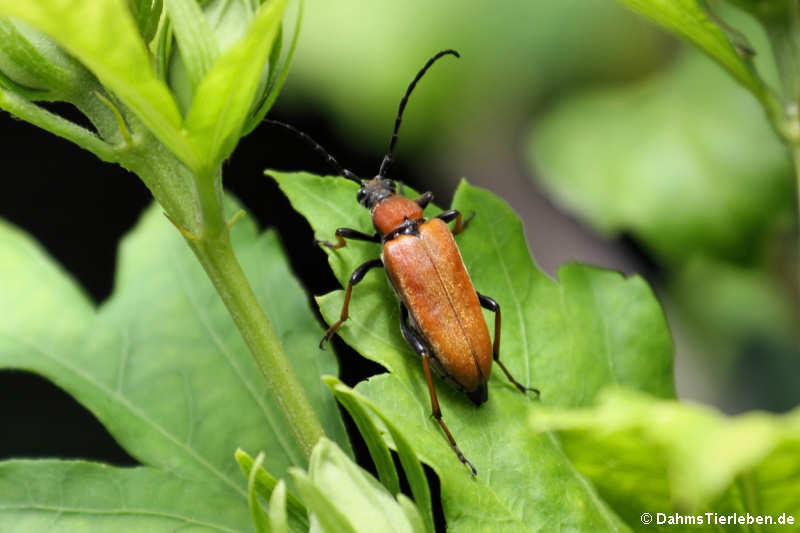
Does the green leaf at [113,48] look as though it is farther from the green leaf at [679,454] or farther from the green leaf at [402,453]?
the green leaf at [679,454]

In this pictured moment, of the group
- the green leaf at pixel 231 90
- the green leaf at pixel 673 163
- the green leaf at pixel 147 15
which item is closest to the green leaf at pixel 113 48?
the green leaf at pixel 231 90

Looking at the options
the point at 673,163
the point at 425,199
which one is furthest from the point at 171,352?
the point at 673,163

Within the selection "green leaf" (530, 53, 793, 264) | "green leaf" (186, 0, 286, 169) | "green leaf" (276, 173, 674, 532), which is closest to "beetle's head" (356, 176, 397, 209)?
"green leaf" (276, 173, 674, 532)

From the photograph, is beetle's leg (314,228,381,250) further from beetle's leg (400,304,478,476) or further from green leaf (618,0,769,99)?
green leaf (618,0,769,99)

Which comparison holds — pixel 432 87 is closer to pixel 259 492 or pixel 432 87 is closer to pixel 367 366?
pixel 367 366

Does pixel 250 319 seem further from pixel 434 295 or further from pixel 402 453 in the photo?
pixel 434 295

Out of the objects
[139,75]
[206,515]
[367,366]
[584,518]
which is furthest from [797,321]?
[139,75]
